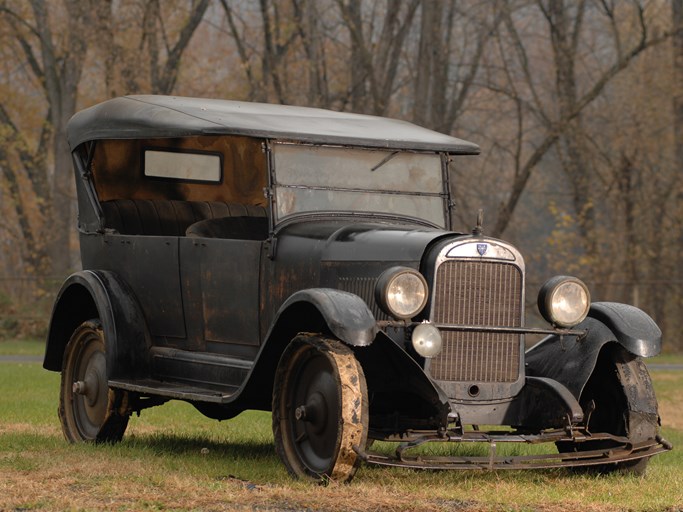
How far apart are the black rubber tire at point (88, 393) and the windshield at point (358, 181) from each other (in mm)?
1819

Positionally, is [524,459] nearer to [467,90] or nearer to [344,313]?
[344,313]

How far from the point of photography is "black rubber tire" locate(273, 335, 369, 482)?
659cm

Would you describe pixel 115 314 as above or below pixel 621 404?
above

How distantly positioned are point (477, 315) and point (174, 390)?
2020mm

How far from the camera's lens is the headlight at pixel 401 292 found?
6785mm

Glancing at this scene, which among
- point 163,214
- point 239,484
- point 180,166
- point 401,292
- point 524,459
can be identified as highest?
point 180,166

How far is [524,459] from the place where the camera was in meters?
6.86

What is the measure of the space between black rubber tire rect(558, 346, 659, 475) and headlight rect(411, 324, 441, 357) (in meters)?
1.27

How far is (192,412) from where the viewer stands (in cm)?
1207

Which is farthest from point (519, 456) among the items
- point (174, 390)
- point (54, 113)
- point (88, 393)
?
point (54, 113)

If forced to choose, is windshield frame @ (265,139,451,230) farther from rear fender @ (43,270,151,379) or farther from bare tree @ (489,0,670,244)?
bare tree @ (489,0,670,244)

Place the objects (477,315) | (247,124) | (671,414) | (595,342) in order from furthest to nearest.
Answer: (671,414), (247,124), (595,342), (477,315)

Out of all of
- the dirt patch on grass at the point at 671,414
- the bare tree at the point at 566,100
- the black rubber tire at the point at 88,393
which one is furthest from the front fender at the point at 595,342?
the bare tree at the point at 566,100

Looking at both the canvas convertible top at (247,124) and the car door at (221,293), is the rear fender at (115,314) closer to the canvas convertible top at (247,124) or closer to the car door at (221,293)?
the car door at (221,293)
